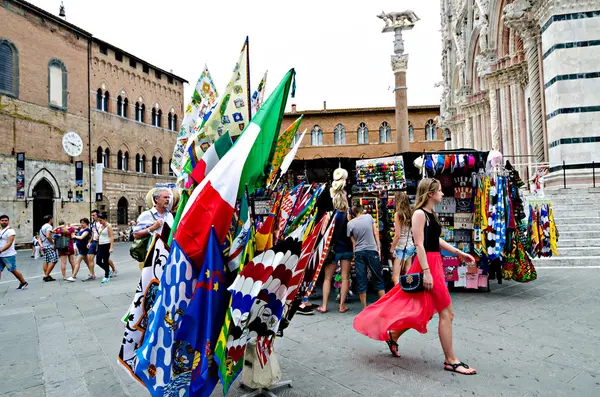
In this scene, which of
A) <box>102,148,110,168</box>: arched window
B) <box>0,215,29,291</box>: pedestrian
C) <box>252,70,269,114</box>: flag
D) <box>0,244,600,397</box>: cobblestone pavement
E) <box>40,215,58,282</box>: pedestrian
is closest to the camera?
<box>252,70,269,114</box>: flag

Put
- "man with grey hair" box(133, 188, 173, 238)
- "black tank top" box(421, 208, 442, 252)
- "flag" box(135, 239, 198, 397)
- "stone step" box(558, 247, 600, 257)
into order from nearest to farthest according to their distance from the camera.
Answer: "flag" box(135, 239, 198, 397) → "black tank top" box(421, 208, 442, 252) → "man with grey hair" box(133, 188, 173, 238) → "stone step" box(558, 247, 600, 257)

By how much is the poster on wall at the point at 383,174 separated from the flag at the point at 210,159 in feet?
16.7

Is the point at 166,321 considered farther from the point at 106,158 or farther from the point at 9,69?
the point at 106,158

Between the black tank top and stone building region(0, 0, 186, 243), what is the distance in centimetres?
2579

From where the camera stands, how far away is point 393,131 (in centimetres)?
4059

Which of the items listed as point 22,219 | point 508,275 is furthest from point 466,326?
point 22,219

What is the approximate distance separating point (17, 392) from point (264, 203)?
2673mm

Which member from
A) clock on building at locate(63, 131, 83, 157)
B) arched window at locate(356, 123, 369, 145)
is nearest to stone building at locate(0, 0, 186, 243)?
clock on building at locate(63, 131, 83, 157)

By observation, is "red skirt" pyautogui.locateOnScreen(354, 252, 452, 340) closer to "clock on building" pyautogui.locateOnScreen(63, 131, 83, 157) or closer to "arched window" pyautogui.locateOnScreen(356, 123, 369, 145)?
"clock on building" pyautogui.locateOnScreen(63, 131, 83, 157)

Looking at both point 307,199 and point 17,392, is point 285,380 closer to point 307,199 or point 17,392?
point 307,199

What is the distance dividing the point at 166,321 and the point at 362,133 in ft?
133

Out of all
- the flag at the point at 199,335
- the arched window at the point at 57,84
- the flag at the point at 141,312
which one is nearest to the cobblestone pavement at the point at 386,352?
the flag at the point at 141,312

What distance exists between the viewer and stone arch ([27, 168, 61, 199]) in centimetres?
2389

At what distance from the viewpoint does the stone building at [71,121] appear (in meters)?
23.4
